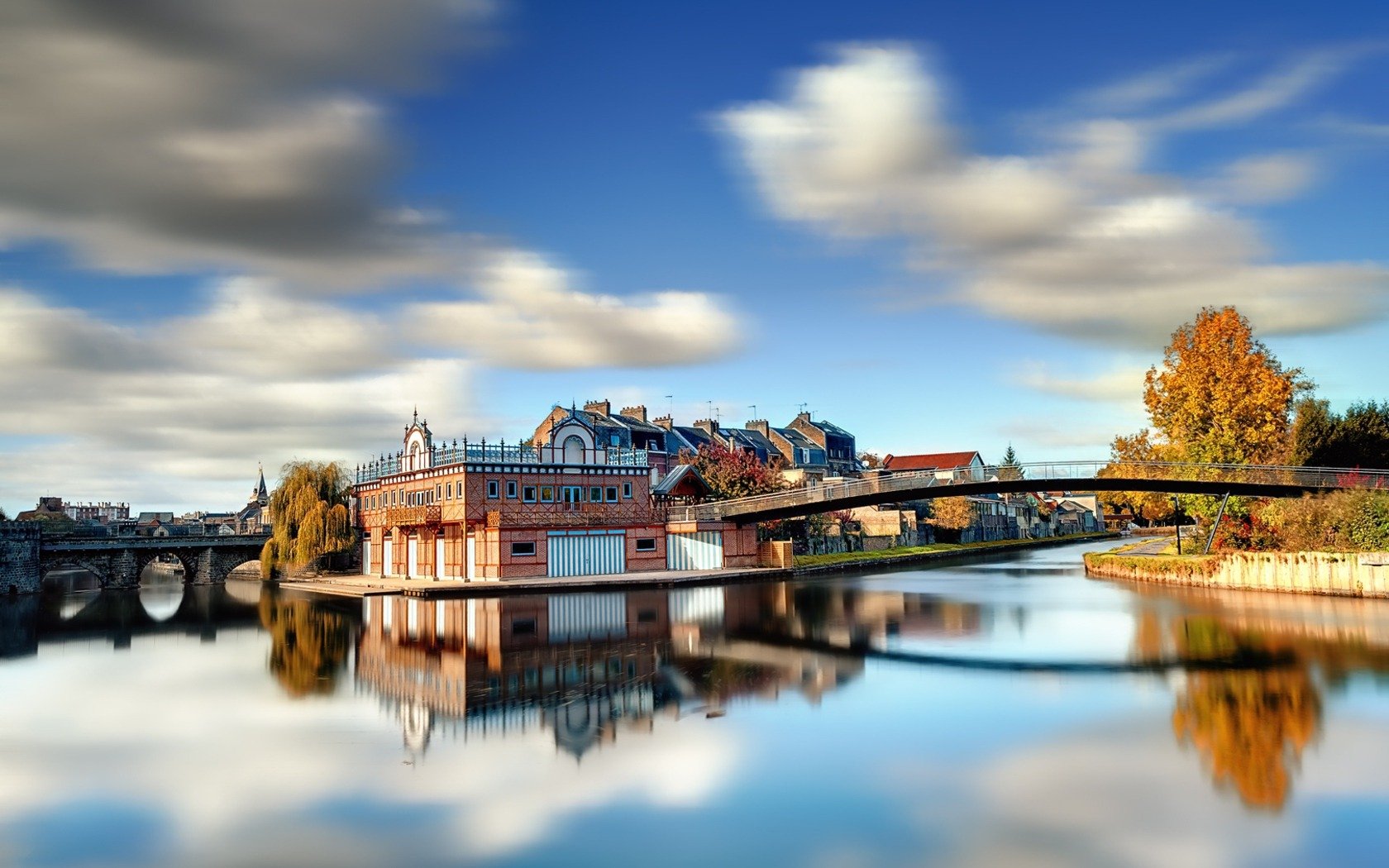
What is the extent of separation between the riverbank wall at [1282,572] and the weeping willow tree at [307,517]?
1598 inches

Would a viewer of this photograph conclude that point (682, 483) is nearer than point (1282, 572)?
No

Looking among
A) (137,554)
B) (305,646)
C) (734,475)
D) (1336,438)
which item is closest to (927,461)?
(734,475)

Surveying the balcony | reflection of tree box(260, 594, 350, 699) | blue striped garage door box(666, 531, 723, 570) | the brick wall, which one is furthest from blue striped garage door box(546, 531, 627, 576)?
the brick wall

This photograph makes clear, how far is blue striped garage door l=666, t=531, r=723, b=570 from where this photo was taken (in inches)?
2032

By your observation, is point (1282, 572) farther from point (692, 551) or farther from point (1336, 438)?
point (692, 551)

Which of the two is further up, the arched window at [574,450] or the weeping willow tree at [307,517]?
the arched window at [574,450]

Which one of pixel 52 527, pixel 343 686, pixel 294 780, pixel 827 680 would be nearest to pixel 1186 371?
pixel 827 680

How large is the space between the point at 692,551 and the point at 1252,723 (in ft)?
124

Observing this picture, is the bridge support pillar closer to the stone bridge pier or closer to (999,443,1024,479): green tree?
the stone bridge pier

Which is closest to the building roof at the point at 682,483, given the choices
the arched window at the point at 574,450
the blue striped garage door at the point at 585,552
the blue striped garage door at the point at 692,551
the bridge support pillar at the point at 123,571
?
the blue striped garage door at the point at 692,551

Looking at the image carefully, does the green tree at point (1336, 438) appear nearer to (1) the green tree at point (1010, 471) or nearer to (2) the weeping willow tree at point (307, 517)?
(1) the green tree at point (1010, 471)

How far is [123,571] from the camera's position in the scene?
57219 mm

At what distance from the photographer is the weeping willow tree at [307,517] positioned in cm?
5225

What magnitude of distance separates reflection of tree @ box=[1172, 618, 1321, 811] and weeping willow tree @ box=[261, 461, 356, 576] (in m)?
43.7
